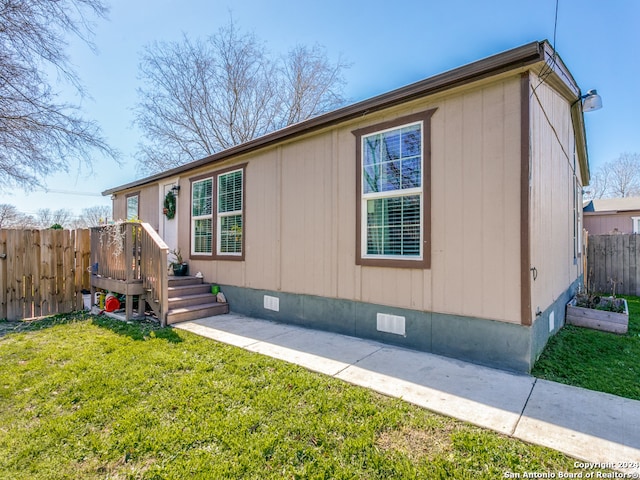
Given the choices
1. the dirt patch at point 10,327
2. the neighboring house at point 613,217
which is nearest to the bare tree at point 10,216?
the dirt patch at point 10,327

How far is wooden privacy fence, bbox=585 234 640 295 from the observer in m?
8.45

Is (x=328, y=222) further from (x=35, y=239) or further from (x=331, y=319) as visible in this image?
(x=35, y=239)

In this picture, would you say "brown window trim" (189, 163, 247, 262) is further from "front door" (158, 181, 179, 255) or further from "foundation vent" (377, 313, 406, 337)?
"foundation vent" (377, 313, 406, 337)

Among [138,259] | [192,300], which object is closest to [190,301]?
[192,300]

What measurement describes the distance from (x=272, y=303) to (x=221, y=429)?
3352mm

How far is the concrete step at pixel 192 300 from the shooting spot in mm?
5650

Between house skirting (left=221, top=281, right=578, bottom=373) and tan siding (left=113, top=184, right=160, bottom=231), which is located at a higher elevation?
tan siding (left=113, top=184, right=160, bottom=231)

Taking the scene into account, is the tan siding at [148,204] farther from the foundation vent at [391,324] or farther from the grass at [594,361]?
the grass at [594,361]

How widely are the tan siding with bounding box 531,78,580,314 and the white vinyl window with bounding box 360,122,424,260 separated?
122cm

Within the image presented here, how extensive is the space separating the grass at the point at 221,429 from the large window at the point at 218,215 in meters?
3.23

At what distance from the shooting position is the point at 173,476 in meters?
1.82

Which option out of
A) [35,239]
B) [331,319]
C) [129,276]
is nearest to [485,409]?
[331,319]

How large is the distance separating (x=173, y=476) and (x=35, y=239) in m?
6.09

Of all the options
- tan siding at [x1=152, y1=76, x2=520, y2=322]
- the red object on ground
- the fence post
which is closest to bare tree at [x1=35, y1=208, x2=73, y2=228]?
the fence post
